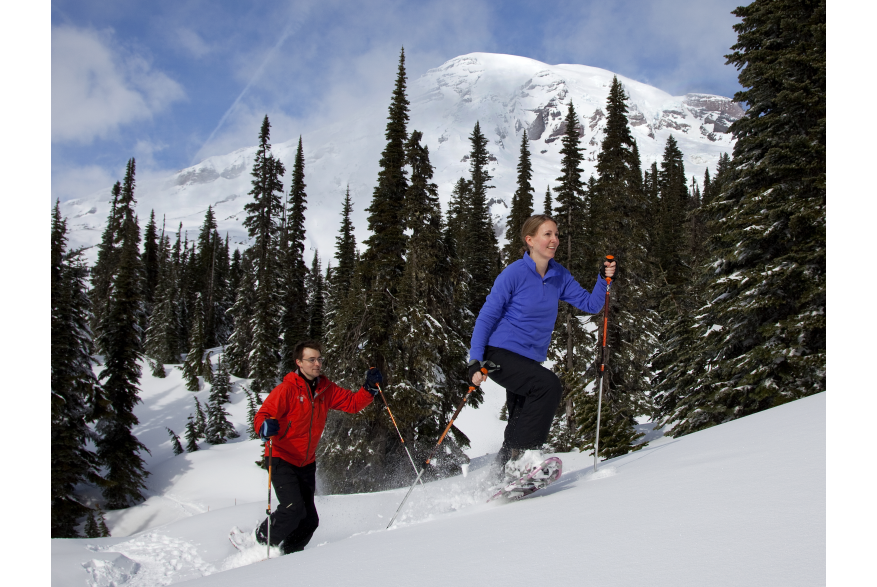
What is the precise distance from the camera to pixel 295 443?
5.57 metres

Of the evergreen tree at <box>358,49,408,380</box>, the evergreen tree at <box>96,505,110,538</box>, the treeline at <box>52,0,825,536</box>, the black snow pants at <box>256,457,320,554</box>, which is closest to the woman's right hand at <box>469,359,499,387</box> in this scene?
the black snow pants at <box>256,457,320,554</box>

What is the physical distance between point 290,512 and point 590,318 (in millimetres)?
21162

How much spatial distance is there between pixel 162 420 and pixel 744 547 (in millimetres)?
44340

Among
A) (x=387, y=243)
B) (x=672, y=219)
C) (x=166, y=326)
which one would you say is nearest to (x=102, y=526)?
(x=387, y=243)

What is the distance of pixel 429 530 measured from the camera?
328cm

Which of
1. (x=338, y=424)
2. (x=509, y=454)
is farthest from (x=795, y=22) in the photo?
(x=338, y=424)

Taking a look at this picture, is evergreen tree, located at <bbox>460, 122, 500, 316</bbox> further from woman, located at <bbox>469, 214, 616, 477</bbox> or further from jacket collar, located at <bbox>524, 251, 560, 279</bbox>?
woman, located at <bbox>469, 214, 616, 477</bbox>

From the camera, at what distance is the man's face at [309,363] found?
569 centimetres

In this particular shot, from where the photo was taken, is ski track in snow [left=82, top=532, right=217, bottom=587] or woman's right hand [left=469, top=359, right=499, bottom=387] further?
ski track in snow [left=82, top=532, right=217, bottom=587]

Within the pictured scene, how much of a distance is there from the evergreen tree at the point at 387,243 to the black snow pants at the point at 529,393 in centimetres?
1373

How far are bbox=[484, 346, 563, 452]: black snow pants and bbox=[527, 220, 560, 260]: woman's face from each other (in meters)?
1.00

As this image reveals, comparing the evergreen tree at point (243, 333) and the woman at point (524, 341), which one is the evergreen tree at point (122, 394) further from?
the woman at point (524, 341)

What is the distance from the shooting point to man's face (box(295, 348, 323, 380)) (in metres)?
5.69
